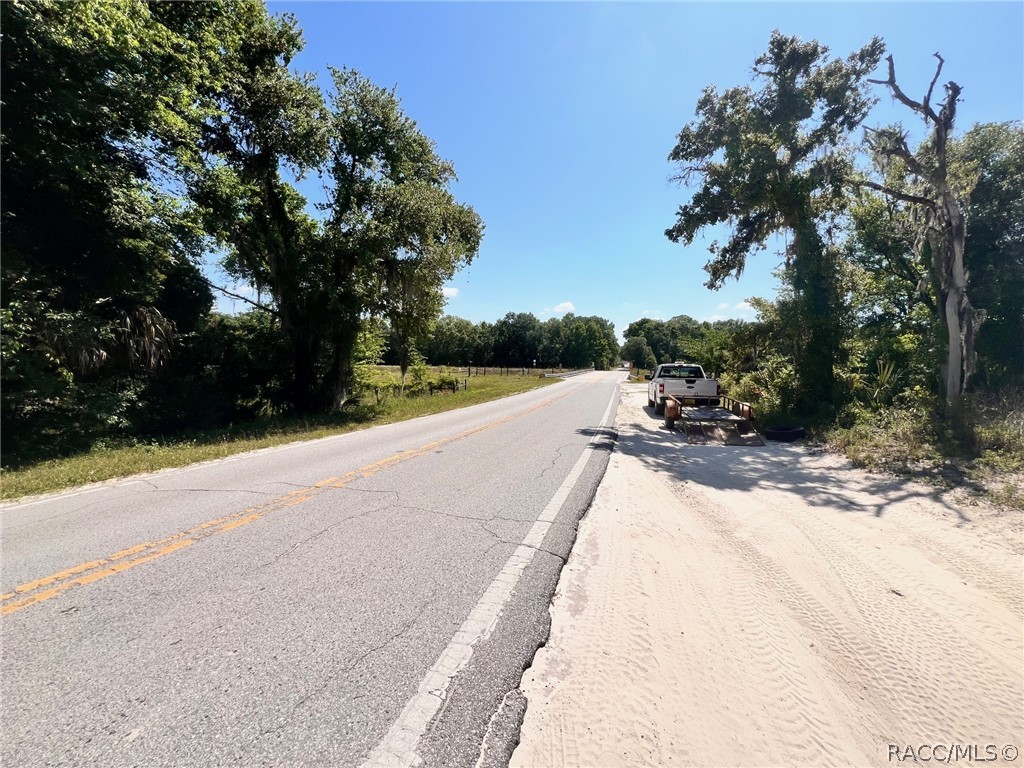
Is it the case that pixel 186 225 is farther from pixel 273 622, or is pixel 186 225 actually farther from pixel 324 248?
pixel 273 622

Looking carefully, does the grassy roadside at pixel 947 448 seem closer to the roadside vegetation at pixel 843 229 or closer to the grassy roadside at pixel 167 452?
the roadside vegetation at pixel 843 229

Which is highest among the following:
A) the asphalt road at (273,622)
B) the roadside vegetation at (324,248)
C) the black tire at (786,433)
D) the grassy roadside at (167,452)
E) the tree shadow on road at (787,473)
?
the roadside vegetation at (324,248)

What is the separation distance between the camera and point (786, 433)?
10422 mm

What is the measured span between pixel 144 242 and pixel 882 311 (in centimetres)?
2639

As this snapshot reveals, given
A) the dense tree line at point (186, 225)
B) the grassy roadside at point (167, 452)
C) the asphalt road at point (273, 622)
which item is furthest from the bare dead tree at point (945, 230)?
the grassy roadside at point (167, 452)

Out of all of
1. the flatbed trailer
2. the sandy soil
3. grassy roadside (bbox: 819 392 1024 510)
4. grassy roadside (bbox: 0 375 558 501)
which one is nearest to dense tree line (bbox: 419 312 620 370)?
grassy roadside (bbox: 0 375 558 501)

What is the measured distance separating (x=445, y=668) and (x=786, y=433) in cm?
1097

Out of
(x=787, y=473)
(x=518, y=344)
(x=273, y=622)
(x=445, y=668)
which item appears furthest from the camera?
(x=518, y=344)

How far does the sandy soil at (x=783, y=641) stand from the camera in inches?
77.5

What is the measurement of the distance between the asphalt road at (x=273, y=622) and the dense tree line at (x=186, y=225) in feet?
14.3

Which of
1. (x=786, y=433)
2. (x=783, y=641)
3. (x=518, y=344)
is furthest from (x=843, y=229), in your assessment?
(x=518, y=344)

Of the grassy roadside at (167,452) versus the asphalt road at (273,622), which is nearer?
the asphalt road at (273,622)

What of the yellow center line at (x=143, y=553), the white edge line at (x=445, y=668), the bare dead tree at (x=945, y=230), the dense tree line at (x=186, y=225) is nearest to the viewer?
the white edge line at (x=445, y=668)

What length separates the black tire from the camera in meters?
10.4
